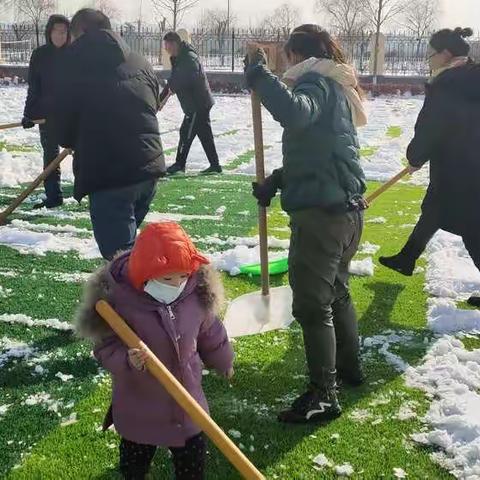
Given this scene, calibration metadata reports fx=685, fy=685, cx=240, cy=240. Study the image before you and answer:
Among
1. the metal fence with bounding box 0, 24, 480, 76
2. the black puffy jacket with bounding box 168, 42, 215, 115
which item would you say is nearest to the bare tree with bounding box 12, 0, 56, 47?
the metal fence with bounding box 0, 24, 480, 76

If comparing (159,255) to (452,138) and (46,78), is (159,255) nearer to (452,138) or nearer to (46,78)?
(452,138)

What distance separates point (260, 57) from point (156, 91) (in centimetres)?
90

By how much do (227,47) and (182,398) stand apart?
3924 centimetres

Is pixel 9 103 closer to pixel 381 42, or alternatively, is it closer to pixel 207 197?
pixel 207 197

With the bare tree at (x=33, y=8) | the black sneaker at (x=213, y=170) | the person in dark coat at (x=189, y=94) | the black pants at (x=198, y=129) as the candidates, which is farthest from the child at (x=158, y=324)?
the bare tree at (x=33, y=8)

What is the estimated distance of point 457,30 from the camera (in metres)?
4.62

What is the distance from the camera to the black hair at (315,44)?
118 inches

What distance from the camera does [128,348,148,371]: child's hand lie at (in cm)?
212

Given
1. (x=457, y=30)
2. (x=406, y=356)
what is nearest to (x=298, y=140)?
(x=406, y=356)

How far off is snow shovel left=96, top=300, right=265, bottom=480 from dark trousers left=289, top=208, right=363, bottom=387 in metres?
1.06

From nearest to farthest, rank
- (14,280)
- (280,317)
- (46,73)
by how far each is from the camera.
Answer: (280,317)
(14,280)
(46,73)

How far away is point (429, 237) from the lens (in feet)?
15.7

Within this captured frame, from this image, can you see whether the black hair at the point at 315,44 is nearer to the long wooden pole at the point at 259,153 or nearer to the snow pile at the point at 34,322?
the long wooden pole at the point at 259,153

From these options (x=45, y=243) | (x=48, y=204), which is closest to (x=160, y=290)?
(x=45, y=243)
